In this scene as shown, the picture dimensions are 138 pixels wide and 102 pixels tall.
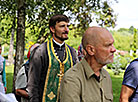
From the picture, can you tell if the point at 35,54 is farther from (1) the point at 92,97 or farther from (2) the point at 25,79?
(1) the point at 92,97

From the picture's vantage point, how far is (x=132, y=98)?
9.69 ft

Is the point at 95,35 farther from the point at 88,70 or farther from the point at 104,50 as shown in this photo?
the point at 88,70

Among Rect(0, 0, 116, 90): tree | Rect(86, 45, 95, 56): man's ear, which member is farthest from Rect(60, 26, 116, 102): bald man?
Rect(0, 0, 116, 90): tree

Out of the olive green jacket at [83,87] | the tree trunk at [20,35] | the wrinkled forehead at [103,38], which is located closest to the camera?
the olive green jacket at [83,87]

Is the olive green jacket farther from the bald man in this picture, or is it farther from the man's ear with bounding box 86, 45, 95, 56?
the man's ear with bounding box 86, 45, 95, 56

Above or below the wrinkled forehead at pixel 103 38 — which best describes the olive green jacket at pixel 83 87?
below

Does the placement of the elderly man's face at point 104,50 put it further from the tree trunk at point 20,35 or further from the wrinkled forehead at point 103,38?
the tree trunk at point 20,35

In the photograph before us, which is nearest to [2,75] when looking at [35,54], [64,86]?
[35,54]

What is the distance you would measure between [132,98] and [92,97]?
111 cm

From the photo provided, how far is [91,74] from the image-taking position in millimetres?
2066

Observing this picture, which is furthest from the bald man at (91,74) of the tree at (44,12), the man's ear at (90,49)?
the tree at (44,12)

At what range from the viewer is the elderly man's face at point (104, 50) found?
205 centimetres

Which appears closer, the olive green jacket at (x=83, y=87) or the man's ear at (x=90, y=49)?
the olive green jacket at (x=83, y=87)

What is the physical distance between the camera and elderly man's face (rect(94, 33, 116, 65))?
2.05 m
